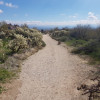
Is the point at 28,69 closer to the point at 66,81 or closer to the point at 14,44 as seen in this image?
the point at 66,81

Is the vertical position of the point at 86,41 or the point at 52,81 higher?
the point at 86,41

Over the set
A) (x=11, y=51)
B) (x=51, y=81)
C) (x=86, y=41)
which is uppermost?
(x=86, y=41)

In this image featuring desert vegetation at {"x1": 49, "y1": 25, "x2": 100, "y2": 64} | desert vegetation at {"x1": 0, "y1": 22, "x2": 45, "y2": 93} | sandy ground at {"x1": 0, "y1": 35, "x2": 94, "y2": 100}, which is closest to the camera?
sandy ground at {"x1": 0, "y1": 35, "x2": 94, "y2": 100}

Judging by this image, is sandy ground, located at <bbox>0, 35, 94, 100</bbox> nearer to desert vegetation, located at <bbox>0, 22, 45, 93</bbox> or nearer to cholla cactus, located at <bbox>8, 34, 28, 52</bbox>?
desert vegetation, located at <bbox>0, 22, 45, 93</bbox>

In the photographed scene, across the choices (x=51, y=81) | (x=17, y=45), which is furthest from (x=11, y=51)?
(x=51, y=81)

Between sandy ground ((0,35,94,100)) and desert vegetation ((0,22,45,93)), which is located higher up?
desert vegetation ((0,22,45,93))

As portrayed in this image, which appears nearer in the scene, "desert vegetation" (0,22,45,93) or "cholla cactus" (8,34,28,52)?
"desert vegetation" (0,22,45,93)

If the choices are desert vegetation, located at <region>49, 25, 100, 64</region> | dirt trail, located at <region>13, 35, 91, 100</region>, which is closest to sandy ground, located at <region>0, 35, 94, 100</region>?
dirt trail, located at <region>13, 35, 91, 100</region>

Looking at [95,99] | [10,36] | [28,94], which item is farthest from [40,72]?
[10,36]

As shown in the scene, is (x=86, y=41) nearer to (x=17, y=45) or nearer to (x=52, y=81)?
(x=17, y=45)

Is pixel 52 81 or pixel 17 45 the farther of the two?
pixel 17 45

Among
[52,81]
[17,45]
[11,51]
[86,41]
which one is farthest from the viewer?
[86,41]

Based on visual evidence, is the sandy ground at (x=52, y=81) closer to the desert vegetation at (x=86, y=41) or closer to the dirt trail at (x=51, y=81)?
the dirt trail at (x=51, y=81)

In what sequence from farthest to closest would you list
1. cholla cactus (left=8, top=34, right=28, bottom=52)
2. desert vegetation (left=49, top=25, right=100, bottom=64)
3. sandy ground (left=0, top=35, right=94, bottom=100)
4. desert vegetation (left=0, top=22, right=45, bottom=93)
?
desert vegetation (left=49, top=25, right=100, bottom=64)
cholla cactus (left=8, top=34, right=28, bottom=52)
desert vegetation (left=0, top=22, right=45, bottom=93)
sandy ground (left=0, top=35, right=94, bottom=100)
